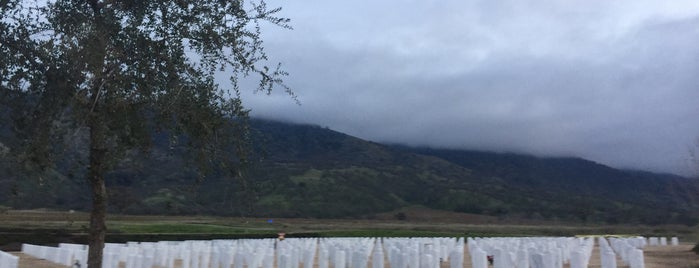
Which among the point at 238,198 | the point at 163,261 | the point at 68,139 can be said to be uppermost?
the point at 68,139

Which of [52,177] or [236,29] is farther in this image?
[236,29]

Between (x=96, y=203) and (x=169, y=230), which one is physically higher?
(x=96, y=203)

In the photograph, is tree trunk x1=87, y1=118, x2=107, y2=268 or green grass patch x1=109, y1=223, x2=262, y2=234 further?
green grass patch x1=109, y1=223, x2=262, y2=234

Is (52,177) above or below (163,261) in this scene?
above

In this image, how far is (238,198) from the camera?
1152 cm

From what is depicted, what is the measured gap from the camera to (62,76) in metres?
9.62

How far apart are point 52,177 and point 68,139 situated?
131 centimetres

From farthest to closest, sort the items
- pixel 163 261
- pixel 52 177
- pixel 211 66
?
pixel 163 261 → pixel 211 66 → pixel 52 177

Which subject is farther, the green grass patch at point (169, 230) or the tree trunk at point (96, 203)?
the green grass patch at point (169, 230)

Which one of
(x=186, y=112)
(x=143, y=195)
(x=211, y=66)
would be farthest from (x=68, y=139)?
(x=143, y=195)

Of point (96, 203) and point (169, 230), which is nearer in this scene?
Answer: point (96, 203)

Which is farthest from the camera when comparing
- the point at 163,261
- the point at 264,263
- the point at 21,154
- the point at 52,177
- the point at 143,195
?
the point at 143,195

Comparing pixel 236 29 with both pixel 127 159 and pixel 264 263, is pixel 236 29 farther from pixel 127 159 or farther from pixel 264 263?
pixel 264 263

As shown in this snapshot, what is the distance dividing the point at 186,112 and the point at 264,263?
349 inches
